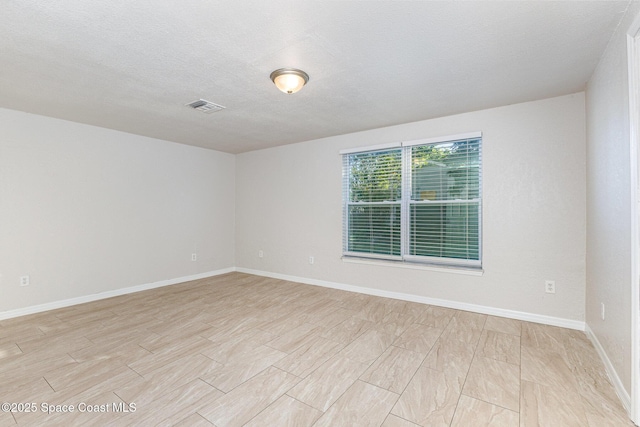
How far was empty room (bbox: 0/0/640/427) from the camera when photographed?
1806mm

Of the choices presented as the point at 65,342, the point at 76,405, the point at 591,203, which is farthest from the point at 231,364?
the point at 591,203

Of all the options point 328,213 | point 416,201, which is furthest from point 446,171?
point 328,213

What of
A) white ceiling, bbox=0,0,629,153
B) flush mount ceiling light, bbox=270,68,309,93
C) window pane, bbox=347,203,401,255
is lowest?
window pane, bbox=347,203,401,255

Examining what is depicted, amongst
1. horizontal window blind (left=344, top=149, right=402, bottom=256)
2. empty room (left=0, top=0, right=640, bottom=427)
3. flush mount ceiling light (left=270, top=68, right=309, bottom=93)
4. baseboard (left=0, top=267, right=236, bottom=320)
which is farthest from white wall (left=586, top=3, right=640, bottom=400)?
baseboard (left=0, top=267, right=236, bottom=320)

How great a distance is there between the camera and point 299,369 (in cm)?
226

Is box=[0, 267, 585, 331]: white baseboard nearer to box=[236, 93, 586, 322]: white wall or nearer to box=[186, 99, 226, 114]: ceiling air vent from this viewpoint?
box=[236, 93, 586, 322]: white wall

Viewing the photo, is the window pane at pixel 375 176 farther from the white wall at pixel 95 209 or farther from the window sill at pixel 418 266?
the white wall at pixel 95 209

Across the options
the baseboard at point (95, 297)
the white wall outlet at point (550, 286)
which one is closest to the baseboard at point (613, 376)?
the white wall outlet at point (550, 286)

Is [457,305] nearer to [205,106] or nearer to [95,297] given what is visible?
[205,106]

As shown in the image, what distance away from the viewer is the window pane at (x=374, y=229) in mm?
4195

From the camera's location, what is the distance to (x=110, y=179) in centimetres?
426

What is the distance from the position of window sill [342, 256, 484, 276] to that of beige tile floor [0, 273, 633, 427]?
0.51m

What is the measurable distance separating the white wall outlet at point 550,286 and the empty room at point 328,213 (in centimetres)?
2

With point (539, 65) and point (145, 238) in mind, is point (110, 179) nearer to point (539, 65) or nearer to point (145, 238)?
point (145, 238)
